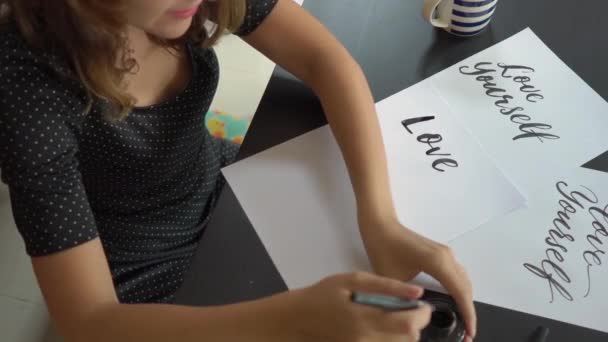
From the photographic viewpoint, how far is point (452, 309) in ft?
1.75

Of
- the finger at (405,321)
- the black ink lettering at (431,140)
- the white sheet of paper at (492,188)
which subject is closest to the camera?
the finger at (405,321)

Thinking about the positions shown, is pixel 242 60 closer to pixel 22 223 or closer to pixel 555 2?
pixel 555 2

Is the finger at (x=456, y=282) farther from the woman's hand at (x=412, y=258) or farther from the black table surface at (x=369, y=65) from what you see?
the black table surface at (x=369, y=65)

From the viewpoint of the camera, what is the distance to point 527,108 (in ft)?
2.29

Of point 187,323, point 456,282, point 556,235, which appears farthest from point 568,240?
point 187,323

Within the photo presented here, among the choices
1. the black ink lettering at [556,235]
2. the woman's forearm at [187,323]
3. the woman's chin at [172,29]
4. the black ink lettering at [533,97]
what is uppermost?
the woman's chin at [172,29]

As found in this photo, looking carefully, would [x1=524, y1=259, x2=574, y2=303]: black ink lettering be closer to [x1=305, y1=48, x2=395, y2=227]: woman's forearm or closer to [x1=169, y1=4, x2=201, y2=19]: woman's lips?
[x1=305, y1=48, x2=395, y2=227]: woman's forearm

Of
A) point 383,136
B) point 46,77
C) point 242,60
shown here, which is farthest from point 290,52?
point 242,60

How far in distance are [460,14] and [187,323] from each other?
48 cm

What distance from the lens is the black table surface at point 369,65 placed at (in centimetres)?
57

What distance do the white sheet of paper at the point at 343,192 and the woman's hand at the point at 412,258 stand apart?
2 centimetres

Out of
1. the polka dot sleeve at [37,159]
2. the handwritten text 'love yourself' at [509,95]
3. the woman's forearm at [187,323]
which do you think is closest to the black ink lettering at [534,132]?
the handwritten text 'love yourself' at [509,95]

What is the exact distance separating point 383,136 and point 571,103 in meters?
0.22

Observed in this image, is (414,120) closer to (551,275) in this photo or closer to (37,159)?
(551,275)
